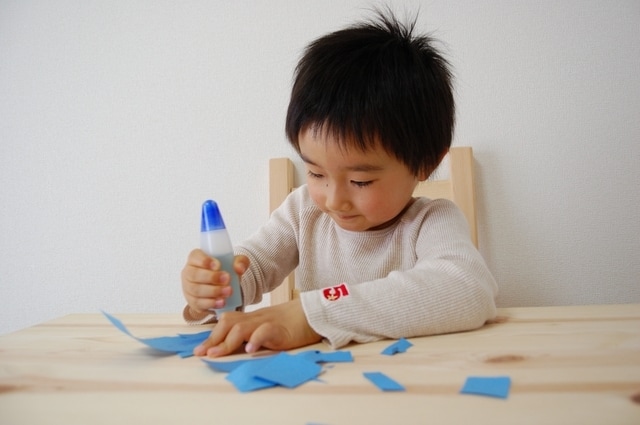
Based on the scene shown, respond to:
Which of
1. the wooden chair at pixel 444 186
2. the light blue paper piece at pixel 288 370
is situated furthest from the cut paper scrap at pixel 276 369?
the wooden chair at pixel 444 186

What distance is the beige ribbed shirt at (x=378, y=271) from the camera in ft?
1.61

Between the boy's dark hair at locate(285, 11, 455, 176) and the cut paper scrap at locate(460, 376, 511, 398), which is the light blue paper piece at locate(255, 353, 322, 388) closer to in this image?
the cut paper scrap at locate(460, 376, 511, 398)

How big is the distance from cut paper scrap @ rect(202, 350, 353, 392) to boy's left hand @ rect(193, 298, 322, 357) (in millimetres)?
37

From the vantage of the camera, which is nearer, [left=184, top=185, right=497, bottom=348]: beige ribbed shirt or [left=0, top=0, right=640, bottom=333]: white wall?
[left=184, top=185, right=497, bottom=348]: beige ribbed shirt

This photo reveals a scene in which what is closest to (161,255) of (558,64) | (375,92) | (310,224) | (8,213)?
(8,213)

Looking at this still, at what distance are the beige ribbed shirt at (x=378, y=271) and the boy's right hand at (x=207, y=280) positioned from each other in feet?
0.21

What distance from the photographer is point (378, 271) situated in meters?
0.76

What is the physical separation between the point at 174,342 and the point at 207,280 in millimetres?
83

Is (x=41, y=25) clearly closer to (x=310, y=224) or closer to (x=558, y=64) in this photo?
(x=310, y=224)

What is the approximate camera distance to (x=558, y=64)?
110cm

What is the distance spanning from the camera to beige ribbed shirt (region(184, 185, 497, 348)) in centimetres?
49

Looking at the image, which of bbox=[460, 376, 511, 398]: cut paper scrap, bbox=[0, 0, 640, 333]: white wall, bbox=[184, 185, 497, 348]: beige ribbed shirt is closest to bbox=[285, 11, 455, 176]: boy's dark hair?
bbox=[184, 185, 497, 348]: beige ribbed shirt

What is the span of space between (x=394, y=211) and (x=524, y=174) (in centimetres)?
58

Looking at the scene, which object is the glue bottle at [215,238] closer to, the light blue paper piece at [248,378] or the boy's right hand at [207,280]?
the boy's right hand at [207,280]
